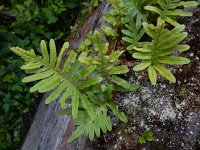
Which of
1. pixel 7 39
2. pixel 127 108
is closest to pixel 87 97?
pixel 127 108

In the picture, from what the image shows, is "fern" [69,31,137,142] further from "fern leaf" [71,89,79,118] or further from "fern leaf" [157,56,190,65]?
"fern leaf" [157,56,190,65]

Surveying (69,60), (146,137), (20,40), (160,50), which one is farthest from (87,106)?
(20,40)

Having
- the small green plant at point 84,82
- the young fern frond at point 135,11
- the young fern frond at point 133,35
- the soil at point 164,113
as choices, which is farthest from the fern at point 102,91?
the young fern frond at point 135,11

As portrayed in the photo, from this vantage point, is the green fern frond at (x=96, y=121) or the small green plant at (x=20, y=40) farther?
the small green plant at (x=20, y=40)

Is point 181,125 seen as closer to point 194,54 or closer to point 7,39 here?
point 194,54

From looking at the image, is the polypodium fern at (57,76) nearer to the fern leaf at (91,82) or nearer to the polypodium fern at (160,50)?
the fern leaf at (91,82)

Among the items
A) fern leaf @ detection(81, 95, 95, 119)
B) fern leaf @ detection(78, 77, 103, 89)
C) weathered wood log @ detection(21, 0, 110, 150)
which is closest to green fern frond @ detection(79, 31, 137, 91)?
fern leaf @ detection(78, 77, 103, 89)
